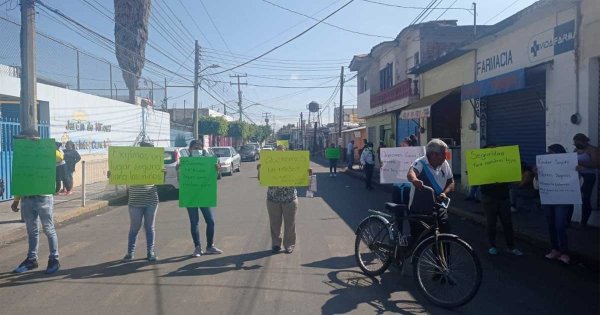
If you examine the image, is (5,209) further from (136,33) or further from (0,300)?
(136,33)

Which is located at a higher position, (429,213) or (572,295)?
(429,213)

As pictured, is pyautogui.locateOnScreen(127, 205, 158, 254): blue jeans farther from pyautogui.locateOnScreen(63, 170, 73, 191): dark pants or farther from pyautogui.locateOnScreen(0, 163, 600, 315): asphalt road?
pyautogui.locateOnScreen(63, 170, 73, 191): dark pants

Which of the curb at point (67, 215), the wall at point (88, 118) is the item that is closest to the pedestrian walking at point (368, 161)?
the curb at point (67, 215)

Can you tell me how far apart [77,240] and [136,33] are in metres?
22.2

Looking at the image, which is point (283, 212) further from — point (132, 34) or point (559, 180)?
point (132, 34)

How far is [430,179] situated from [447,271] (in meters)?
1.09

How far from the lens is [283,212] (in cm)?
764

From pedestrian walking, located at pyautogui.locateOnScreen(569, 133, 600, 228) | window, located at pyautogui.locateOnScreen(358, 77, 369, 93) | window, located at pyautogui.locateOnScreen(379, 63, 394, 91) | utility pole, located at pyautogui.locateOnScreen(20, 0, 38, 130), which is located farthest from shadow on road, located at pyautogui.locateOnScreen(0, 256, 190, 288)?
window, located at pyautogui.locateOnScreen(358, 77, 369, 93)

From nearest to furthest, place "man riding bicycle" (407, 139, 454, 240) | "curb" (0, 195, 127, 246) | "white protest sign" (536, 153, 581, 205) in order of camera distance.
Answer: "man riding bicycle" (407, 139, 454, 240)
"white protest sign" (536, 153, 581, 205)
"curb" (0, 195, 127, 246)

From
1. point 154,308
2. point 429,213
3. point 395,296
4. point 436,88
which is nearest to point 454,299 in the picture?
point 395,296

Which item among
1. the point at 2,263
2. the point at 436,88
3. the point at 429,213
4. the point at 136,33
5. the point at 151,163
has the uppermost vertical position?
the point at 136,33

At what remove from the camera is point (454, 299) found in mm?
5160

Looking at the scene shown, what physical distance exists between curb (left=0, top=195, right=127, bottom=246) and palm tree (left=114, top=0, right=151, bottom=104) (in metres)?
14.3

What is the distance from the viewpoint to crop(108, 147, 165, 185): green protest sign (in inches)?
287
